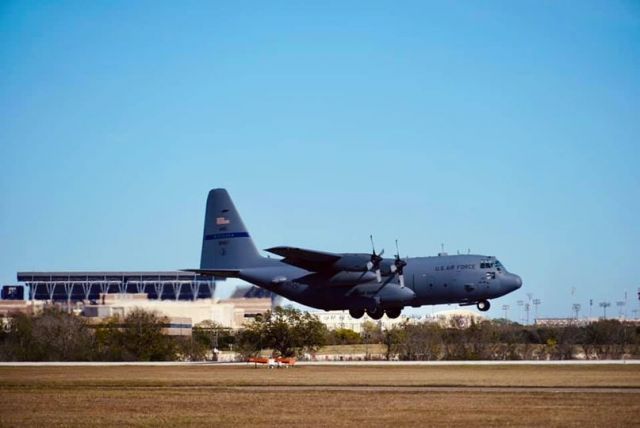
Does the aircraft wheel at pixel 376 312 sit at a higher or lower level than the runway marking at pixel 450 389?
higher

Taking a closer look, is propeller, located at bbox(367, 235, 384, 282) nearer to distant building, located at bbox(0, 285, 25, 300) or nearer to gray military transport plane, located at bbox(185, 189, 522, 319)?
gray military transport plane, located at bbox(185, 189, 522, 319)

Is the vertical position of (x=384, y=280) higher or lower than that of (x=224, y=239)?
lower

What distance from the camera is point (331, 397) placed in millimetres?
39625

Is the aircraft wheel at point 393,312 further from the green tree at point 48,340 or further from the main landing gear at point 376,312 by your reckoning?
the green tree at point 48,340

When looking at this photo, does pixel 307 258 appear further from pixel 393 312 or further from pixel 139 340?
pixel 139 340

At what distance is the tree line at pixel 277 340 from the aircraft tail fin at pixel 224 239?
13.0m

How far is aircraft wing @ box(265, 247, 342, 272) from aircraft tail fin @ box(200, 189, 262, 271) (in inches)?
248

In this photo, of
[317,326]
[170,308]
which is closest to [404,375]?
[317,326]

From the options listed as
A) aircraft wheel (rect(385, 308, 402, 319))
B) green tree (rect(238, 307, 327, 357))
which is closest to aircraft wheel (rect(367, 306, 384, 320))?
aircraft wheel (rect(385, 308, 402, 319))

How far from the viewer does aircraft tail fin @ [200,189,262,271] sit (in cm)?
7212

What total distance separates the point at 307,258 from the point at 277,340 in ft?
70.7

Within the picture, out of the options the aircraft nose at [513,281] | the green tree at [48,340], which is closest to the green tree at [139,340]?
the green tree at [48,340]

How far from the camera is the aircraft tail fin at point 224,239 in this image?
72.1 m

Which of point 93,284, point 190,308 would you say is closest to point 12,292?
point 93,284
